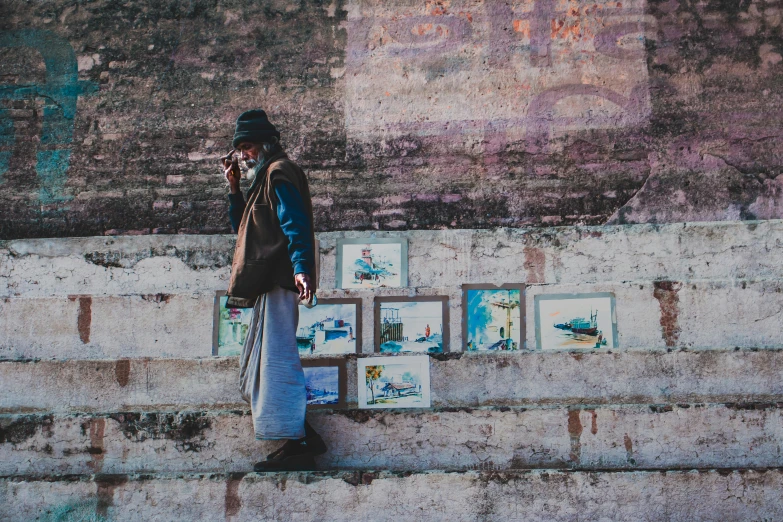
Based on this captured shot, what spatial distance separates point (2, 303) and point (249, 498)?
2.20 meters

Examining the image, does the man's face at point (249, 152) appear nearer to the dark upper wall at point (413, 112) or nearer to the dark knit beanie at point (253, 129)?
the dark knit beanie at point (253, 129)

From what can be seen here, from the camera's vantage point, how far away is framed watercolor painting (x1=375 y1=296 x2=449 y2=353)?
4.89 metres

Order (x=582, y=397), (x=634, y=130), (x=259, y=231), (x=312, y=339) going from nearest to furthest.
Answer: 1. (x=259, y=231)
2. (x=582, y=397)
3. (x=312, y=339)
4. (x=634, y=130)

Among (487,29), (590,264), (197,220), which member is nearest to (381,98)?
(487,29)

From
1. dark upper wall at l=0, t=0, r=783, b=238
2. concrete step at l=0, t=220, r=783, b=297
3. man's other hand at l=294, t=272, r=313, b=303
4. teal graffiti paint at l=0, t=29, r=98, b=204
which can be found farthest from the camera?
teal graffiti paint at l=0, t=29, r=98, b=204

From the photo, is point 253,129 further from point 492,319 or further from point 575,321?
point 575,321

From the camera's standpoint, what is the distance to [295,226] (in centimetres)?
374

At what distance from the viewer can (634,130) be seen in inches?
224

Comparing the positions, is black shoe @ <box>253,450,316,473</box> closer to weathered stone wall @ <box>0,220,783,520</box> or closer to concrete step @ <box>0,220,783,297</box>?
weathered stone wall @ <box>0,220,783,520</box>

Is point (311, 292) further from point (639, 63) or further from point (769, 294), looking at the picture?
point (639, 63)

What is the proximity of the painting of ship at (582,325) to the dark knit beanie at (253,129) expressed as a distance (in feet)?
6.50

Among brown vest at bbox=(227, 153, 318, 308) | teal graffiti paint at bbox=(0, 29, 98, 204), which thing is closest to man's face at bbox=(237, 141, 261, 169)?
brown vest at bbox=(227, 153, 318, 308)

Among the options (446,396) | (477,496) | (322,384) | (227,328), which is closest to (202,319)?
(227,328)

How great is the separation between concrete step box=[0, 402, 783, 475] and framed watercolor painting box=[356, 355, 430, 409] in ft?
1.14
